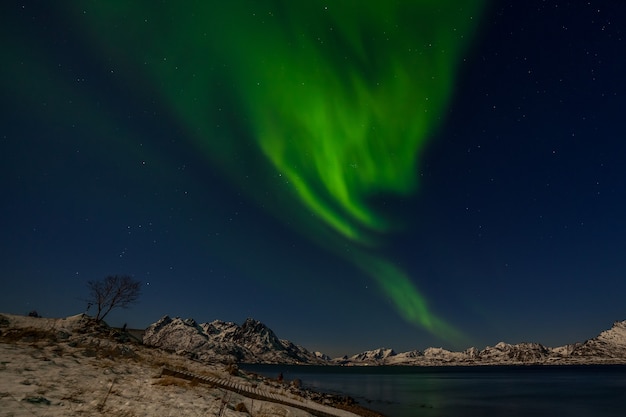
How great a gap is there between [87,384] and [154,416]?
17.0 ft

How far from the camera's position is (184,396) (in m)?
16.0

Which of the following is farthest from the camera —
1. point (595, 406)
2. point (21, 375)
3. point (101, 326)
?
point (595, 406)

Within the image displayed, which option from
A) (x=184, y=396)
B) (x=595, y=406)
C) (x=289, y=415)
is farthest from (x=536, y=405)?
(x=184, y=396)

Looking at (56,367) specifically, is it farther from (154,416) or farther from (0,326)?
(0,326)

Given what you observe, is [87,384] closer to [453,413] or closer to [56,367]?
[56,367]

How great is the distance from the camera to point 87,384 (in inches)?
587

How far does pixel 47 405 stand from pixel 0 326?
26.2 m

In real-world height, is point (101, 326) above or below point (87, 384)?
above

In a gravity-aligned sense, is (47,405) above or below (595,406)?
below

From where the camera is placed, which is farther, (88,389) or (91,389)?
(91,389)

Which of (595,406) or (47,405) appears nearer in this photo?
(47,405)

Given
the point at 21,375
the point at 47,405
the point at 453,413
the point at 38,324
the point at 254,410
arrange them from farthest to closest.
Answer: the point at 453,413, the point at 38,324, the point at 254,410, the point at 21,375, the point at 47,405

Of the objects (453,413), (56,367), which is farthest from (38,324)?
(453,413)

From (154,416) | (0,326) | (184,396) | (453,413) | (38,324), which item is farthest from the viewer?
(453,413)
